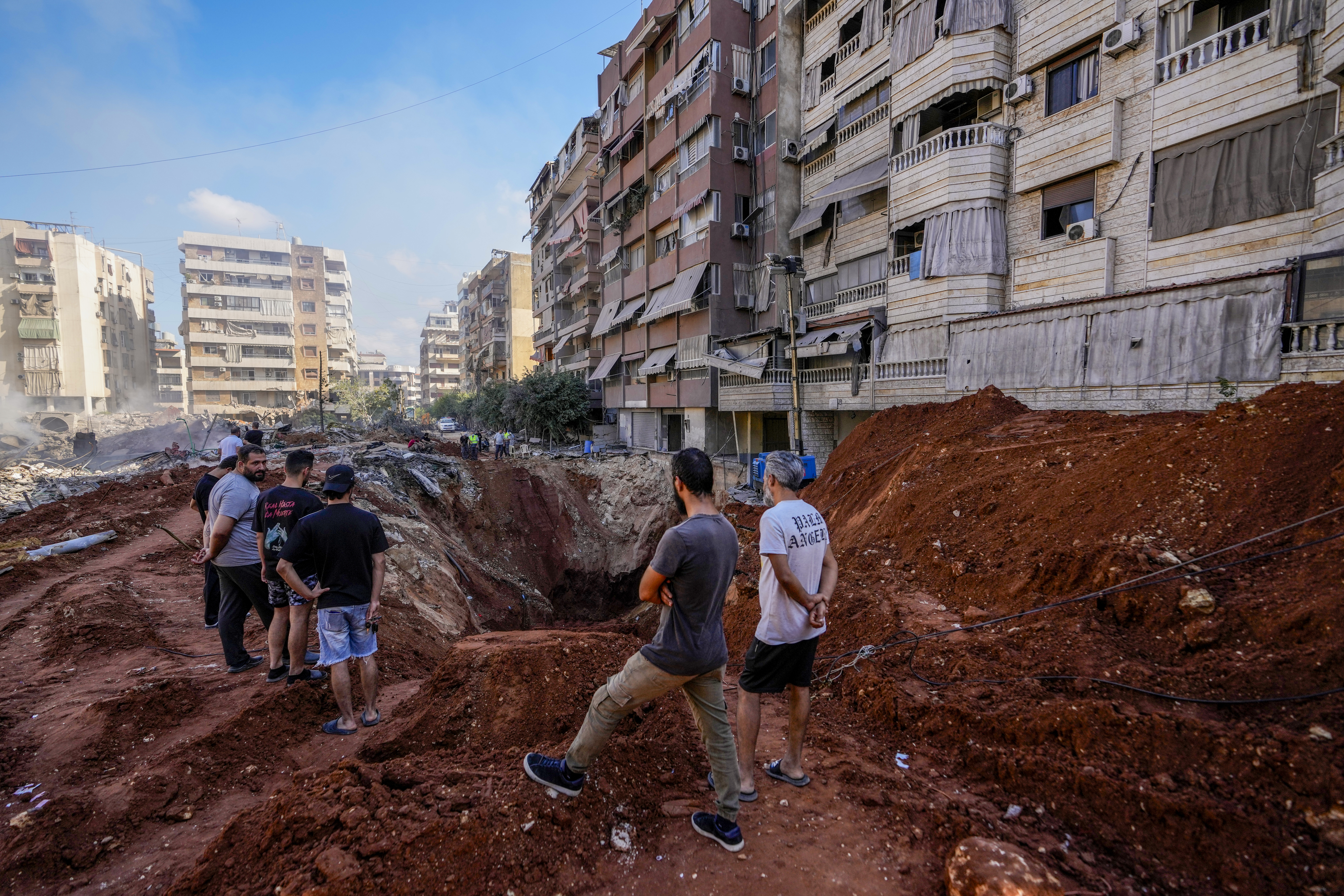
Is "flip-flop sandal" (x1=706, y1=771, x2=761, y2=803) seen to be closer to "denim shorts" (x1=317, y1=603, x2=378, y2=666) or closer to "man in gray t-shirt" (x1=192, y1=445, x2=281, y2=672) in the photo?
"denim shorts" (x1=317, y1=603, x2=378, y2=666)

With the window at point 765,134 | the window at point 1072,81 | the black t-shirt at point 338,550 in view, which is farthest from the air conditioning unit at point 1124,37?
the black t-shirt at point 338,550

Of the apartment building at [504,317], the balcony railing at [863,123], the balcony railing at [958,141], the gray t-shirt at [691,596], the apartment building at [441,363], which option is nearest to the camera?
the gray t-shirt at [691,596]

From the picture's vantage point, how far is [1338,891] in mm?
2326

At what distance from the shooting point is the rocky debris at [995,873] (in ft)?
7.72

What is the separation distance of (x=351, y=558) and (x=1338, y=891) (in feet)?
18.0

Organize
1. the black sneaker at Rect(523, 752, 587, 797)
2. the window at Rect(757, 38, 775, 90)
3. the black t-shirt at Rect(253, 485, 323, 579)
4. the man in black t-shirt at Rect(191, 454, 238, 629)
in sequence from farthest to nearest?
the window at Rect(757, 38, 775, 90) < the man in black t-shirt at Rect(191, 454, 238, 629) < the black t-shirt at Rect(253, 485, 323, 579) < the black sneaker at Rect(523, 752, 587, 797)

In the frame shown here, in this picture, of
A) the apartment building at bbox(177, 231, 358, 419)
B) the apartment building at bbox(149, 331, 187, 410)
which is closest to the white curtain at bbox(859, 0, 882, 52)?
the apartment building at bbox(177, 231, 358, 419)

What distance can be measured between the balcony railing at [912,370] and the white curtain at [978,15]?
8.29 meters

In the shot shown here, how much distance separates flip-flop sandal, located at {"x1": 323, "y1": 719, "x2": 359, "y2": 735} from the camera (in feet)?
13.9

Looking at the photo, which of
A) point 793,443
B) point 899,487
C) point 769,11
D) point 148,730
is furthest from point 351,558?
point 769,11

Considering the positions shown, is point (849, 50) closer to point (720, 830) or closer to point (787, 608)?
point (787, 608)

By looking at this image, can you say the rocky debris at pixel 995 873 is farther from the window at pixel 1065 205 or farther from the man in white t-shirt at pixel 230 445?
the window at pixel 1065 205

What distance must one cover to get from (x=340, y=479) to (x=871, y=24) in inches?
810

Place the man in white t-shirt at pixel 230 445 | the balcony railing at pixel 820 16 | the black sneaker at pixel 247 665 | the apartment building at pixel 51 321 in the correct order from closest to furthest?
the black sneaker at pixel 247 665 < the man in white t-shirt at pixel 230 445 < the balcony railing at pixel 820 16 < the apartment building at pixel 51 321
